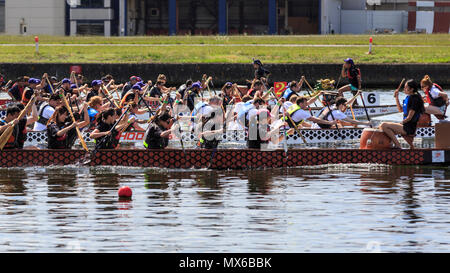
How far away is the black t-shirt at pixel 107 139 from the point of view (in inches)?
723

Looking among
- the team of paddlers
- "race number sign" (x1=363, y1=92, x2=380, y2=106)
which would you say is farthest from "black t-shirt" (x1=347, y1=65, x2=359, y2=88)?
the team of paddlers

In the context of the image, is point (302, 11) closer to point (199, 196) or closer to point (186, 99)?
point (186, 99)

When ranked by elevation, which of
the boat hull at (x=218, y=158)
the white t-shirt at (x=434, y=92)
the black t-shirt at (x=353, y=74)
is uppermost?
the black t-shirt at (x=353, y=74)

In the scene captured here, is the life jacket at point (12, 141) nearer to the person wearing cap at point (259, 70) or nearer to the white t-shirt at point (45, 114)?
the white t-shirt at point (45, 114)

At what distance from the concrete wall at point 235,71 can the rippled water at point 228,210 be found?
77.3 feet

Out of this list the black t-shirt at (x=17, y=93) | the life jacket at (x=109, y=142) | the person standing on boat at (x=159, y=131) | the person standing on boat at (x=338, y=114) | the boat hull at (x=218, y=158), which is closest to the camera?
the person standing on boat at (x=159, y=131)

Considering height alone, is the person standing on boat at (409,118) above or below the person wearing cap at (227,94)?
below

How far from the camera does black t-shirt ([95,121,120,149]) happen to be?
18375 mm

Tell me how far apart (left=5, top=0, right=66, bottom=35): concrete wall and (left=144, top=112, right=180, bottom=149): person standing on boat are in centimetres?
6416

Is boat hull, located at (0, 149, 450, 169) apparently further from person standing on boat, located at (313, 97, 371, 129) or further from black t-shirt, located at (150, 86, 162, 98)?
black t-shirt, located at (150, 86, 162, 98)

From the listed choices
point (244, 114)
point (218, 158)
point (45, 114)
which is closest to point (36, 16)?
point (45, 114)

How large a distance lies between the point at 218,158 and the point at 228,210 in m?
4.14

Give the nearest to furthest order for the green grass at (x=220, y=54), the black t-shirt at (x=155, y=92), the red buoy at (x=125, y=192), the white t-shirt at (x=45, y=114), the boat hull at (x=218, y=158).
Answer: the red buoy at (x=125, y=192) < the boat hull at (x=218, y=158) < the white t-shirt at (x=45, y=114) < the black t-shirt at (x=155, y=92) < the green grass at (x=220, y=54)

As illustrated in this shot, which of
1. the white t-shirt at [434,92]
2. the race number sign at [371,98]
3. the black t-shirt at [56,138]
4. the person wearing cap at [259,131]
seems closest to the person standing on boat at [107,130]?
the black t-shirt at [56,138]
